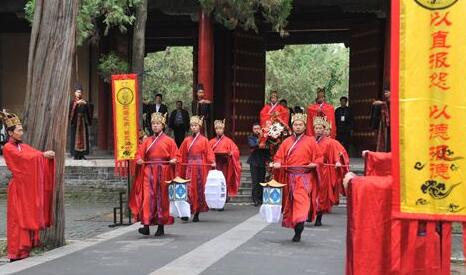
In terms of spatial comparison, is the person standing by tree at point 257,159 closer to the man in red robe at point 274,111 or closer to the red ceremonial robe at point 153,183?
the man in red robe at point 274,111

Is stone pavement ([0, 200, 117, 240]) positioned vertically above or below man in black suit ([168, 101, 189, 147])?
below

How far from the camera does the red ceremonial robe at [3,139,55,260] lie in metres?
7.68

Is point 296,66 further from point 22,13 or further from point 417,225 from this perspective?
point 417,225

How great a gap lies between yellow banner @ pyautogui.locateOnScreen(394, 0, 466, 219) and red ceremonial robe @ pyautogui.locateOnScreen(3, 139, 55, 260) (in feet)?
16.2

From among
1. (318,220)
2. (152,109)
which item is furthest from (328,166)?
(152,109)

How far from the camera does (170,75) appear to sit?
34562mm

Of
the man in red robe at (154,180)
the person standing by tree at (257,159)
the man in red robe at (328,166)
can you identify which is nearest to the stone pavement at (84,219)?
the man in red robe at (154,180)

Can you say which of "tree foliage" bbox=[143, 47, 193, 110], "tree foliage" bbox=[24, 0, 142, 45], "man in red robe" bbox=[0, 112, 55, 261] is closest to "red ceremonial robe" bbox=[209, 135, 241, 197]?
"tree foliage" bbox=[24, 0, 142, 45]

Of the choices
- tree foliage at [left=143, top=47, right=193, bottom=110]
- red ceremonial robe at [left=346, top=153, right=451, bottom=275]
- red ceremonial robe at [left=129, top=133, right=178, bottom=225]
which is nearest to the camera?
red ceremonial robe at [left=346, top=153, right=451, bottom=275]

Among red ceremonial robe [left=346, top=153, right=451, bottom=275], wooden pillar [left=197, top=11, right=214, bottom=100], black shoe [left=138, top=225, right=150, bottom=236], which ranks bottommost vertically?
black shoe [left=138, top=225, right=150, bottom=236]

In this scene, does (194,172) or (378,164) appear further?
(194,172)

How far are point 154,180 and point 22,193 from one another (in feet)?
6.36

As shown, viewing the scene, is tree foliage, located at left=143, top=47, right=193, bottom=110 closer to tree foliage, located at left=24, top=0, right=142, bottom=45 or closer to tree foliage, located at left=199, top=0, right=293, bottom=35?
tree foliage, located at left=199, top=0, right=293, bottom=35

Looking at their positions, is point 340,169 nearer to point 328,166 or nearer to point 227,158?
point 328,166
